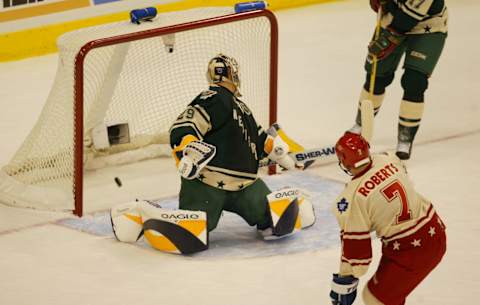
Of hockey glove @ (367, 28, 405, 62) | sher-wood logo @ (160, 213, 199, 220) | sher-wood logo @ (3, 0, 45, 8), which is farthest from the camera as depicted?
sher-wood logo @ (3, 0, 45, 8)

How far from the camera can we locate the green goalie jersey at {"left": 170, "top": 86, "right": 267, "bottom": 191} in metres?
5.44

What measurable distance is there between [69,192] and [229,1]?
4.50 meters

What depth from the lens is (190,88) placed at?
6836 mm

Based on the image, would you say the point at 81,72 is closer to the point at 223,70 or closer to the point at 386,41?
the point at 223,70

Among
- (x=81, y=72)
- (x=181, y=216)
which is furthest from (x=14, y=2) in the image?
(x=181, y=216)

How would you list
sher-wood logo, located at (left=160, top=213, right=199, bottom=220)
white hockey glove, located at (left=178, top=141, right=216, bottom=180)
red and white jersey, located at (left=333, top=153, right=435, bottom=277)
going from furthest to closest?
sher-wood logo, located at (left=160, top=213, right=199, bottom=220) < white hockey glove, located at (left=178, top=141, right=216, bottom=180) < red and white jersey, located at (left=333, top=153, right=435, bottom=277)

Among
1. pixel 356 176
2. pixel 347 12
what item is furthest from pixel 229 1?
pixel 356 176

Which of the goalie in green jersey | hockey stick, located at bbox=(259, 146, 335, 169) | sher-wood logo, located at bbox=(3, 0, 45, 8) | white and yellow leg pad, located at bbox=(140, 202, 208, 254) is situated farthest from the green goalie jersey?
sher-wood logo, located at bbox=(3, 0, 45, 8)

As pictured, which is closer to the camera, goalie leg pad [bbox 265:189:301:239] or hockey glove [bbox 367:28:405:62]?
goalie leg pad [bbox 265:189:301:239]

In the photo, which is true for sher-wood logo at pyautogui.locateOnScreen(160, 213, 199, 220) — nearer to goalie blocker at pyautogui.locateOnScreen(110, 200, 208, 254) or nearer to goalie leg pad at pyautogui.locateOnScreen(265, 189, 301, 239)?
goalie blocker at pyautogui.locateOnScreen(110, 200, 208, 254)

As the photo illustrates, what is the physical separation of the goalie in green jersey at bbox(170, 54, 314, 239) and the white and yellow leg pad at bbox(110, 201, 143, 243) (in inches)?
8.5

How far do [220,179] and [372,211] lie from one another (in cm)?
150

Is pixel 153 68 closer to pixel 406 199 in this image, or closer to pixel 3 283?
pixel 3 283

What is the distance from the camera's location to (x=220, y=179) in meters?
5.54
